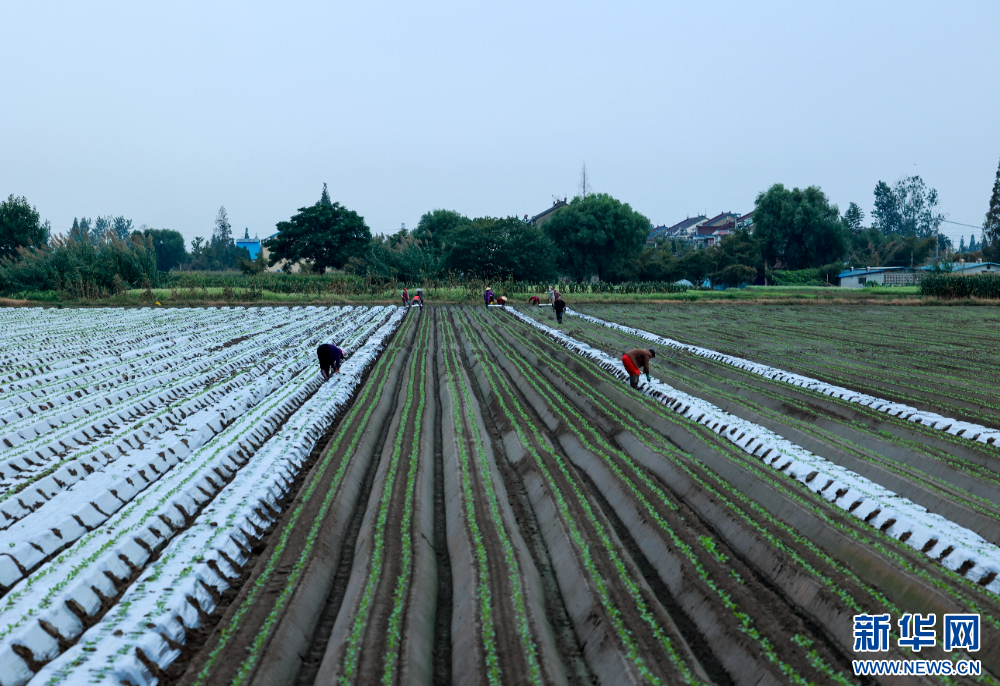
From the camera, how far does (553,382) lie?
14125 mm

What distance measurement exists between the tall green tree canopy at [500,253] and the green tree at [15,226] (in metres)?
38.0

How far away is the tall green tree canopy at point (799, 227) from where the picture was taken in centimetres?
6328

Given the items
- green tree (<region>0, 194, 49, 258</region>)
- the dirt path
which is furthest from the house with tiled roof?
the dirt path

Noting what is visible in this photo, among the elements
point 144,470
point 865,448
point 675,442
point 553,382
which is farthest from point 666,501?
point 553,382

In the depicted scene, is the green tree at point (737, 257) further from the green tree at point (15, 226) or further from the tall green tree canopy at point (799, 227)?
the green tree at point (15, 226)

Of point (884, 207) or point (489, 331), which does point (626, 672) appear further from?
point (884, 207)

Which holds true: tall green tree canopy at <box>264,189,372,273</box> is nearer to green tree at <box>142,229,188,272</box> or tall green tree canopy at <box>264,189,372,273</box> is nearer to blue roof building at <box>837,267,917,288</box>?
blue roof building at <box>837,267,917,288</box>

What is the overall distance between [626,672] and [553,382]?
1007 centimetres

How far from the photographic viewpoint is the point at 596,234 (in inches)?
2304

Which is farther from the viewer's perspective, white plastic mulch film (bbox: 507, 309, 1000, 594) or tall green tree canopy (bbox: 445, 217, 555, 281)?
tall green tree canopy (bbox: 445, 217, 555, 281)

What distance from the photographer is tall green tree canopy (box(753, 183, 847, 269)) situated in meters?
63.3

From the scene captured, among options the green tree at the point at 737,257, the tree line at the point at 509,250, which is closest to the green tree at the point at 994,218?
the tree line at the point at 509,250

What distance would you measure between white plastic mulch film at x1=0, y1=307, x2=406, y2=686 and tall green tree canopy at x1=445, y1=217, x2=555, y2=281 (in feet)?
104

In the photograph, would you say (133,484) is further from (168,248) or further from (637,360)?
(168,248)
